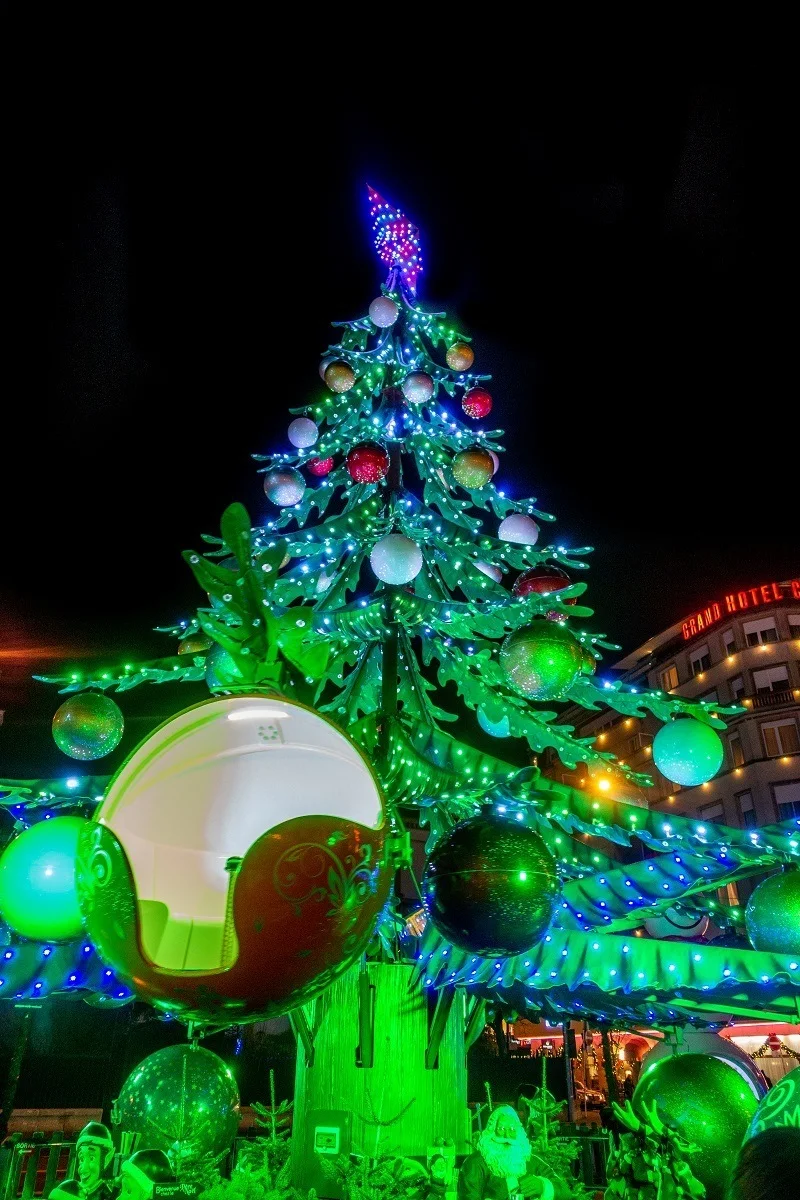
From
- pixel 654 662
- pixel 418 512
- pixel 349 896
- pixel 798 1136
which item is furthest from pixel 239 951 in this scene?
pixel 654 662

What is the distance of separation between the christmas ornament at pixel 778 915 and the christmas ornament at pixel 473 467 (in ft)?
12.6

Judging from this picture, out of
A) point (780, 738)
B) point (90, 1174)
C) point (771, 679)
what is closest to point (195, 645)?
point (90, 1174)

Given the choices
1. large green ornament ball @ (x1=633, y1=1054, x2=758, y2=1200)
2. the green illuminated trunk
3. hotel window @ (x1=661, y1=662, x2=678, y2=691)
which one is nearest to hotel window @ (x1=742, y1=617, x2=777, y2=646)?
hotel window @ (x1=661, y1=662, x2=678, y2=691)

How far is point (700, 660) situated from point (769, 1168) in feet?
143

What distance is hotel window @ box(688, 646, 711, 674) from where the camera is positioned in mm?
41781

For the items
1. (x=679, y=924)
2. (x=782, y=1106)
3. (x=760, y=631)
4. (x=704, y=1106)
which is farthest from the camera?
(x=760, y=631)

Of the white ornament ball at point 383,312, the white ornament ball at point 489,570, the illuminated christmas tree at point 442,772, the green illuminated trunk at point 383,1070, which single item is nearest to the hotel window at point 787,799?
the illuminated christmas tree at point 442,772

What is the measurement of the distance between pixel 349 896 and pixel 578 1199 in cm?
397

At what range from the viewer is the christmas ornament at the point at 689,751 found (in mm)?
5621

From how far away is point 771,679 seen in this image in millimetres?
37688

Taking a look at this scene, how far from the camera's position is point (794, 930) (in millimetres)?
4395

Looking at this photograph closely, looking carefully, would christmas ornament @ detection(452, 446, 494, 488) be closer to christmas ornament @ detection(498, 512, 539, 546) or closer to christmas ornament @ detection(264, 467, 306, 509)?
christmas ornament @ detection(498, 512, 539, 546)

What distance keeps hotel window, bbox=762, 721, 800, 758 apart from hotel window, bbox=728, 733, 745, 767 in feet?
4.45

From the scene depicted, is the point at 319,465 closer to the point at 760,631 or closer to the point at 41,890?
the point at 41,890
